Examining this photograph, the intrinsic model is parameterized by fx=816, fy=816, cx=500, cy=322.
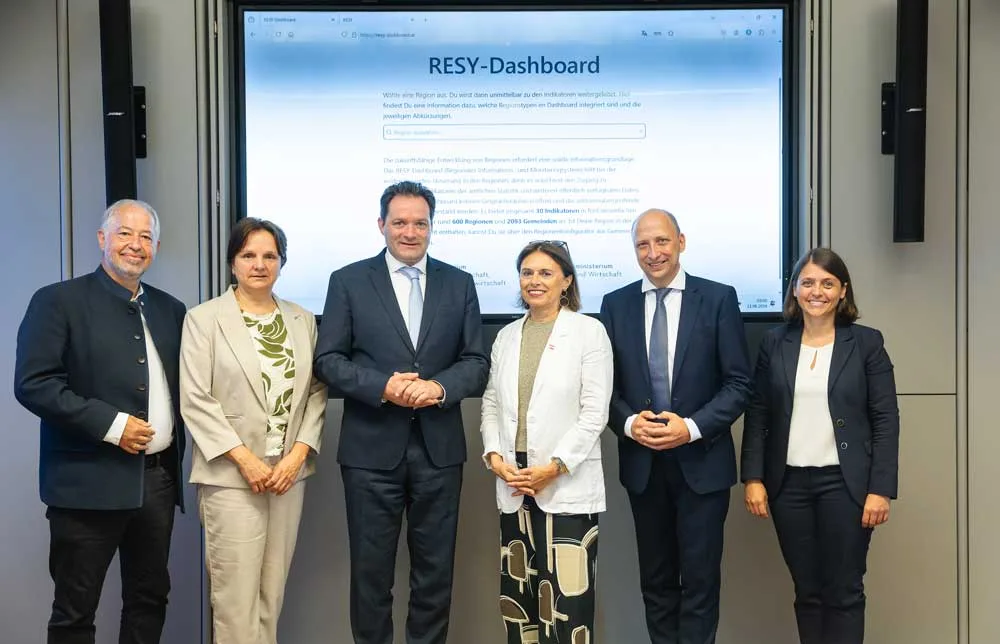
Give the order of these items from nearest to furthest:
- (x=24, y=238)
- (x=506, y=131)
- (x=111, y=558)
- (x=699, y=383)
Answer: (x=111, y=558) → (x=699, y=383) → (x=24, y=238) → (x=506, y=131)

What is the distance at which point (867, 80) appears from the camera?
11.3 ft

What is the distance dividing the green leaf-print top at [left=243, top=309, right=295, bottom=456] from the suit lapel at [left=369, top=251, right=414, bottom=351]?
1.16 ft

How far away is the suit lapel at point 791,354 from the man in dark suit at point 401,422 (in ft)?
3.39

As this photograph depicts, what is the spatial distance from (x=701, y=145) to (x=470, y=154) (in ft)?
3.30

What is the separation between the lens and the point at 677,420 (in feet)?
8.98

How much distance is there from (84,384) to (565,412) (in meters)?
1.54

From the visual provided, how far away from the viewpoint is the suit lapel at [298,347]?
2740mm

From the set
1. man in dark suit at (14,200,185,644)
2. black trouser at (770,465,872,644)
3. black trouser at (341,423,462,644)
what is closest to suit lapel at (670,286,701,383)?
black trouser at (770,465,872,644)

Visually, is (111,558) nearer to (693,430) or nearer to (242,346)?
(242,346)

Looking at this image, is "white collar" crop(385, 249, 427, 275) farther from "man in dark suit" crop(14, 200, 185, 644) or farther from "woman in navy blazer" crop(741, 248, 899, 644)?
"woman in navy blazer" crop(741, 248, 899, 644)

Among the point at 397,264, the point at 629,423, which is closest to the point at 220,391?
the point at 397,264

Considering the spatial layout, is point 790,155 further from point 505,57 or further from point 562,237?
point 505,57

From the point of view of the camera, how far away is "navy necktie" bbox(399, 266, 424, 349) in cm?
287

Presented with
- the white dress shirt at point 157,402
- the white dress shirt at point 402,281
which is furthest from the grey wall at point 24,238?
the white dress shirt at point 402,281
